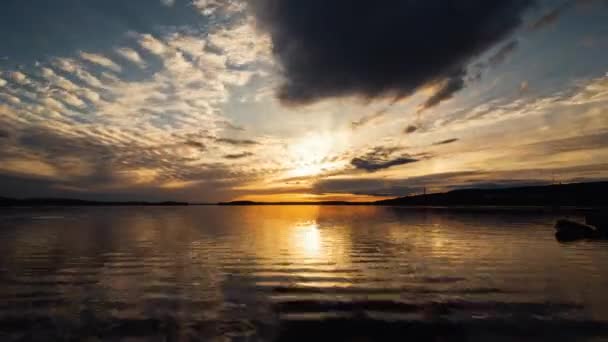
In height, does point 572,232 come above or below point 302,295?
below

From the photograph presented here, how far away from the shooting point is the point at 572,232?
38.8 m

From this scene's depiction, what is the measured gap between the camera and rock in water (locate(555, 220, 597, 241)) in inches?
1489

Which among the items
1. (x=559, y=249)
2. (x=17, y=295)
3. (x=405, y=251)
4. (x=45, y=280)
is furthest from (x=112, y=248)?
(x=559, y=249)

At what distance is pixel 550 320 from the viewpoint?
1260 centimetres

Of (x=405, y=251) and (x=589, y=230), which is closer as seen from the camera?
(x=405, y=251)

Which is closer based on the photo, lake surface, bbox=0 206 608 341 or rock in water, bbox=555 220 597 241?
lake surface, bbox=0 206 608 341

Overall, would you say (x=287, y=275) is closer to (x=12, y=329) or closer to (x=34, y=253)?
(x=12, y=329)

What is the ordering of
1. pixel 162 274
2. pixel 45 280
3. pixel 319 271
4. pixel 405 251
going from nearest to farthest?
pixel 45 280
pixel 162 274
pixel 319 271
pixel 405 251

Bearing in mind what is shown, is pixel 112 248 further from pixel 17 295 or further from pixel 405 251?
pixel 405 251

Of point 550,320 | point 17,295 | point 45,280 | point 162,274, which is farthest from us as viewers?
point 162,274

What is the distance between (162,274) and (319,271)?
32.2 feet

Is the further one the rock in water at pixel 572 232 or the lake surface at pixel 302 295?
the rock in water at pixel 572 232

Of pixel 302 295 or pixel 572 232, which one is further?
pixel 572 232

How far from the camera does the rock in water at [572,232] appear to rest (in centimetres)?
3781
